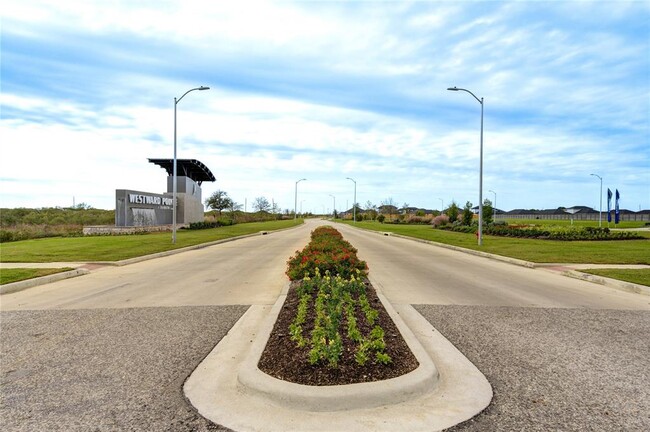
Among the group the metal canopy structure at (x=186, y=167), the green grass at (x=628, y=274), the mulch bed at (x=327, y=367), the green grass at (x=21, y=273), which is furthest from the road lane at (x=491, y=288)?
the metal canopy structure at (x=186, y=167)

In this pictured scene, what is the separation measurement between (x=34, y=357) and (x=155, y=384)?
2047 mm

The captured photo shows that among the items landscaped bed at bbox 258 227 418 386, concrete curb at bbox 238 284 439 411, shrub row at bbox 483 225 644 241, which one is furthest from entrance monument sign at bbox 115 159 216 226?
concrete curb at bbox 238 284 439 411

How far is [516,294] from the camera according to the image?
31.3ft

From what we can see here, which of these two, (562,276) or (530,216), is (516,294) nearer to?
(562,276)

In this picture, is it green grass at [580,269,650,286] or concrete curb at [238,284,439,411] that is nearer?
concrete curb at [238,284,439,411]

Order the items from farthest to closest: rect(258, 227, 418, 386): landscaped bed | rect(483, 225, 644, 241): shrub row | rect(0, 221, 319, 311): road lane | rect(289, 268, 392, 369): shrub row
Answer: rect(483, 225, 644, 241): shrub row
rect(0, 221, 319, 311): road lane
rect(289, 268, 392, 369): shrub row
rect(258, 227, 418, 386): landscaped bed

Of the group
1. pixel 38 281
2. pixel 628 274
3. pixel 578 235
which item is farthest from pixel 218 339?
pixel 578 235

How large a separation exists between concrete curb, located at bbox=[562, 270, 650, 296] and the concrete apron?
776cm

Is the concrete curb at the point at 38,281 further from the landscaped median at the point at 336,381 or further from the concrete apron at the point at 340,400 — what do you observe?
the concrete apron at the point at 340,400

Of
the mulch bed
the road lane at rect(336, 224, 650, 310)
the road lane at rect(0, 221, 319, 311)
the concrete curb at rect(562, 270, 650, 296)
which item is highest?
the mulch bed

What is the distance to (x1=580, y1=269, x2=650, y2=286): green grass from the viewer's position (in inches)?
426

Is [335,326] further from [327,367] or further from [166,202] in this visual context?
[166,202]

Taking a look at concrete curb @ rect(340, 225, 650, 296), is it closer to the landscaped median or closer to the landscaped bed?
the landscaped bed

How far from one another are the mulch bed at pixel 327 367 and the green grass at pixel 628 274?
855 centimetres
